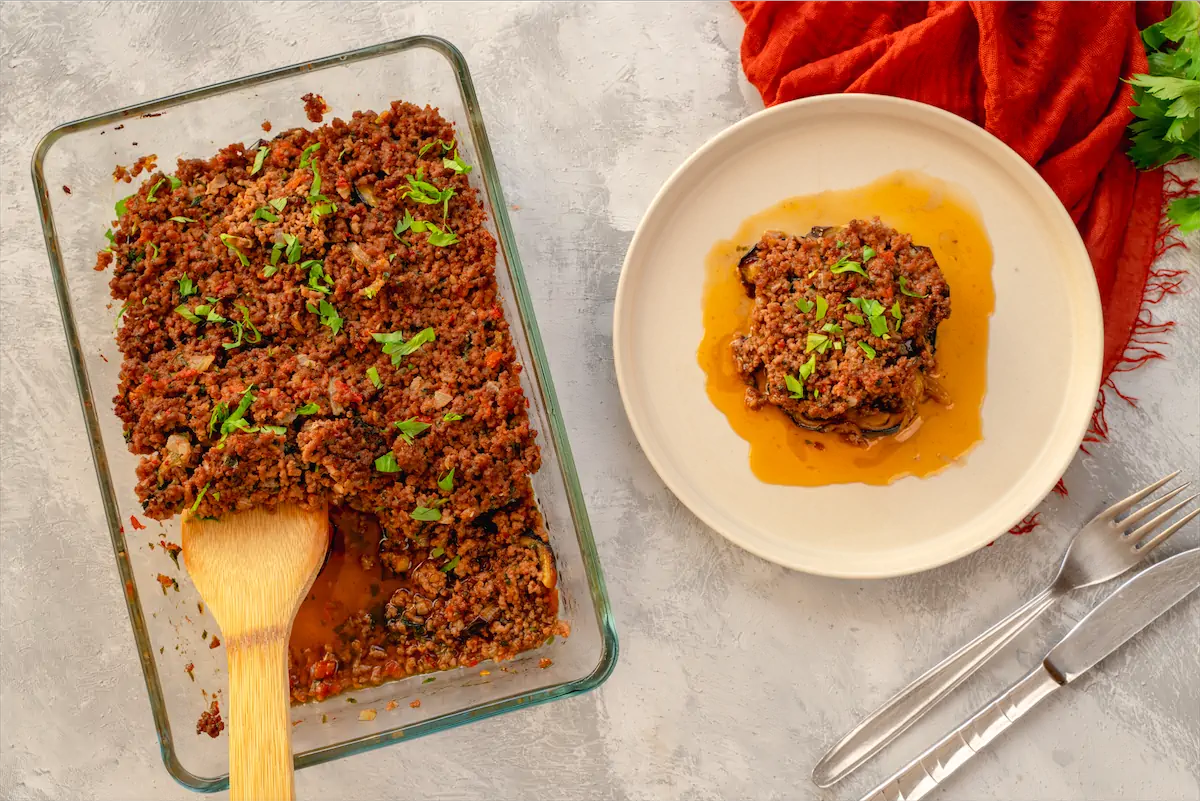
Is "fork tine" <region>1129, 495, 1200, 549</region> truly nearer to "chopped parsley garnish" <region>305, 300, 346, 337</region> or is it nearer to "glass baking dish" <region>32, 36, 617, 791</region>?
"glass baking dish" <region>32, 36, 617, 791</region>

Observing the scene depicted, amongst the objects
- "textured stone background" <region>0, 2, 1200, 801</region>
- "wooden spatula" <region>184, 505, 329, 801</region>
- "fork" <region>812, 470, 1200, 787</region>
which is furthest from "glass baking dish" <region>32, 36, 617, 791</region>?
"fork" <region>812, 470, 1200, 787</region>

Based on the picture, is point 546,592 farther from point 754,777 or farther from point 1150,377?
point 1150,377

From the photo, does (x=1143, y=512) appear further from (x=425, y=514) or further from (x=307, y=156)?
(x=307, y=156)

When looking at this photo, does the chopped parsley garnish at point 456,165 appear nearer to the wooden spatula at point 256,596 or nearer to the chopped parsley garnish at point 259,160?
the chopped parsley garnish at point 259,160

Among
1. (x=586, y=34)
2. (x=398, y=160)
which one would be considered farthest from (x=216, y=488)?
(x=586, y=34)

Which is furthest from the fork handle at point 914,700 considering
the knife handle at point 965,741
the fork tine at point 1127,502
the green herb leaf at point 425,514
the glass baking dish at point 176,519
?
the green herb leaf at point 425,514
